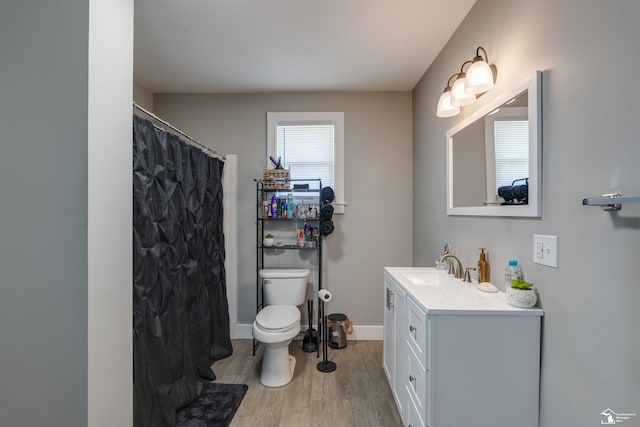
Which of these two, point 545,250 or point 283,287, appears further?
point 283,287

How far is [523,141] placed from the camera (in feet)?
3.82

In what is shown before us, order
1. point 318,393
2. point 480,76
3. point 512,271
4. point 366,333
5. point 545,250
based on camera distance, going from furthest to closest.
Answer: point 366,333 < point 318,393 < point 480,76 < point 512,271 < point 545,250

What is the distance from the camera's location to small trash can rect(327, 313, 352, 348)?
2.52 metres

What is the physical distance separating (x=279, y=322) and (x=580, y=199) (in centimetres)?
183

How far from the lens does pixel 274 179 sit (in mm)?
2516

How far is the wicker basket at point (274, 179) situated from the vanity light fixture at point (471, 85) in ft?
4.62

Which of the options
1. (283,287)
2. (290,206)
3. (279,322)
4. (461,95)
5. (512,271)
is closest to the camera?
(512,271)

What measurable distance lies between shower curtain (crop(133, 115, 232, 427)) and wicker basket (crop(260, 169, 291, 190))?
0.46 meters

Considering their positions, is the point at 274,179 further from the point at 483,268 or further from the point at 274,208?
the point at 483,268

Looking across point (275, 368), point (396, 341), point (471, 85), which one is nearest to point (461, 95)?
point (471, 85)

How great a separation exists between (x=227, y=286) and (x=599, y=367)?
2583 mm

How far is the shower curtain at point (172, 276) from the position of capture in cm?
145
